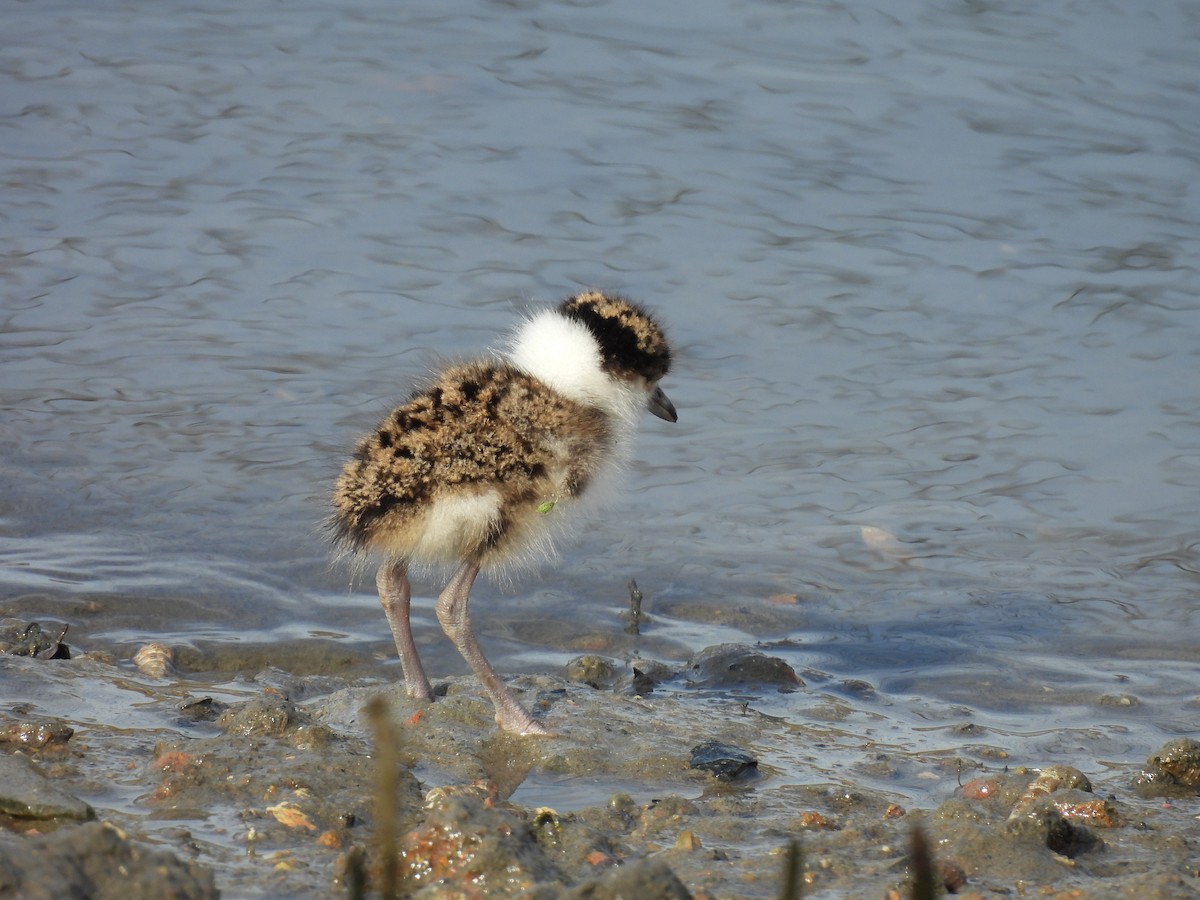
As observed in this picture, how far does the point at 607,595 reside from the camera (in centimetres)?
615

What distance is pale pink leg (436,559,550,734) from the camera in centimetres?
457

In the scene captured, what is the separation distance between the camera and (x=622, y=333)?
5039 millimetres

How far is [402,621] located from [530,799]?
0.99 meters

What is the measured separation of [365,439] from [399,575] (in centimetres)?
53

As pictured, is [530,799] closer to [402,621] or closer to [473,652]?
[473,652]

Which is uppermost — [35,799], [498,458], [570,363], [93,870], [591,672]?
[570,363]

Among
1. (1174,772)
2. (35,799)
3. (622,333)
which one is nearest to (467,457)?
(622,333)

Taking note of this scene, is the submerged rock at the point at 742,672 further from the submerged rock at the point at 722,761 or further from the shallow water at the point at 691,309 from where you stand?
the submerged rock at the point at 722,761

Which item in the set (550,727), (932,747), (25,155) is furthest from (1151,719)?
(25,155)

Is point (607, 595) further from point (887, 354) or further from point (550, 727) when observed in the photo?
point (887, 354)

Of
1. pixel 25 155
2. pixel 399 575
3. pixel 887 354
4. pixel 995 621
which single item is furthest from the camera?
pixel 25 155

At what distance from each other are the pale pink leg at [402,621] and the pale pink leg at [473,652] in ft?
0.42

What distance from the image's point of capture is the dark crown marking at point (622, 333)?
5.01 meters

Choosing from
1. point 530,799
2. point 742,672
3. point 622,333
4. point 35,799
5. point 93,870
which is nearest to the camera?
point 93,870
